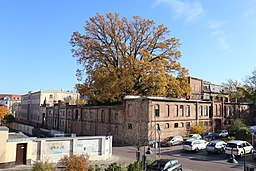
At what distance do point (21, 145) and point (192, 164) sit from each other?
53.5 feet

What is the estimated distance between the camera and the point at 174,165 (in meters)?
18.3

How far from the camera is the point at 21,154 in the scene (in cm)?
2198

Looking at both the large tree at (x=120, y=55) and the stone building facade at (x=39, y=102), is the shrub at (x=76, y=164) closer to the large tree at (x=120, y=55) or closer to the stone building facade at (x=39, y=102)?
the large tree at (x=120, y=55)

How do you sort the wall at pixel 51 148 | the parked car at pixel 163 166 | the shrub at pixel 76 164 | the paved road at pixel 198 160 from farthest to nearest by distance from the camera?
the paved road at pixel 198 160 < the wall at pixel 51 148 < the parked car at pixel 163 166 < the shrub at pixel 76 164

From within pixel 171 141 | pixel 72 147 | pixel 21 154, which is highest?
pixel 72 147

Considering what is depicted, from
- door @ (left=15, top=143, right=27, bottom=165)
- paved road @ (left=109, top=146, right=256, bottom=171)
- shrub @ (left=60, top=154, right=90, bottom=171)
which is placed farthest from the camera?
paved road @ (left=109, top=146, right=256, bottom=171)

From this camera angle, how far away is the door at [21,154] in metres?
21.7

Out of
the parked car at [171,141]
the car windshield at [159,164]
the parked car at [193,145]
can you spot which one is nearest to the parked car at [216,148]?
the parked car at [193,145]

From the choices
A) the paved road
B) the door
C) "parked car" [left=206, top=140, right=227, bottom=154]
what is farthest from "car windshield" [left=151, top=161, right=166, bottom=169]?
"parked car" [left=206, top=140, right=227, bottom=154]

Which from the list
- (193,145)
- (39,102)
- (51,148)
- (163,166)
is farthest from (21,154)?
(39,102)

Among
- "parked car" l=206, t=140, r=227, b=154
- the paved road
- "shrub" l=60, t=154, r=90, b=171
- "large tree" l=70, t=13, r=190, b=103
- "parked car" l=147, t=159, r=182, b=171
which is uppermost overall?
"large tree" l=70, t=13, r=190, b=103

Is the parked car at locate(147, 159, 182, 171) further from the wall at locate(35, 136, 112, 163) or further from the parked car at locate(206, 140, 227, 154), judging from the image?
the parked car at locate(206, 140, 227, 154)

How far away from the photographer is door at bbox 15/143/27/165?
21.7m

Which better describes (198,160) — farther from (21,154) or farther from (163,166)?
(21,154)
